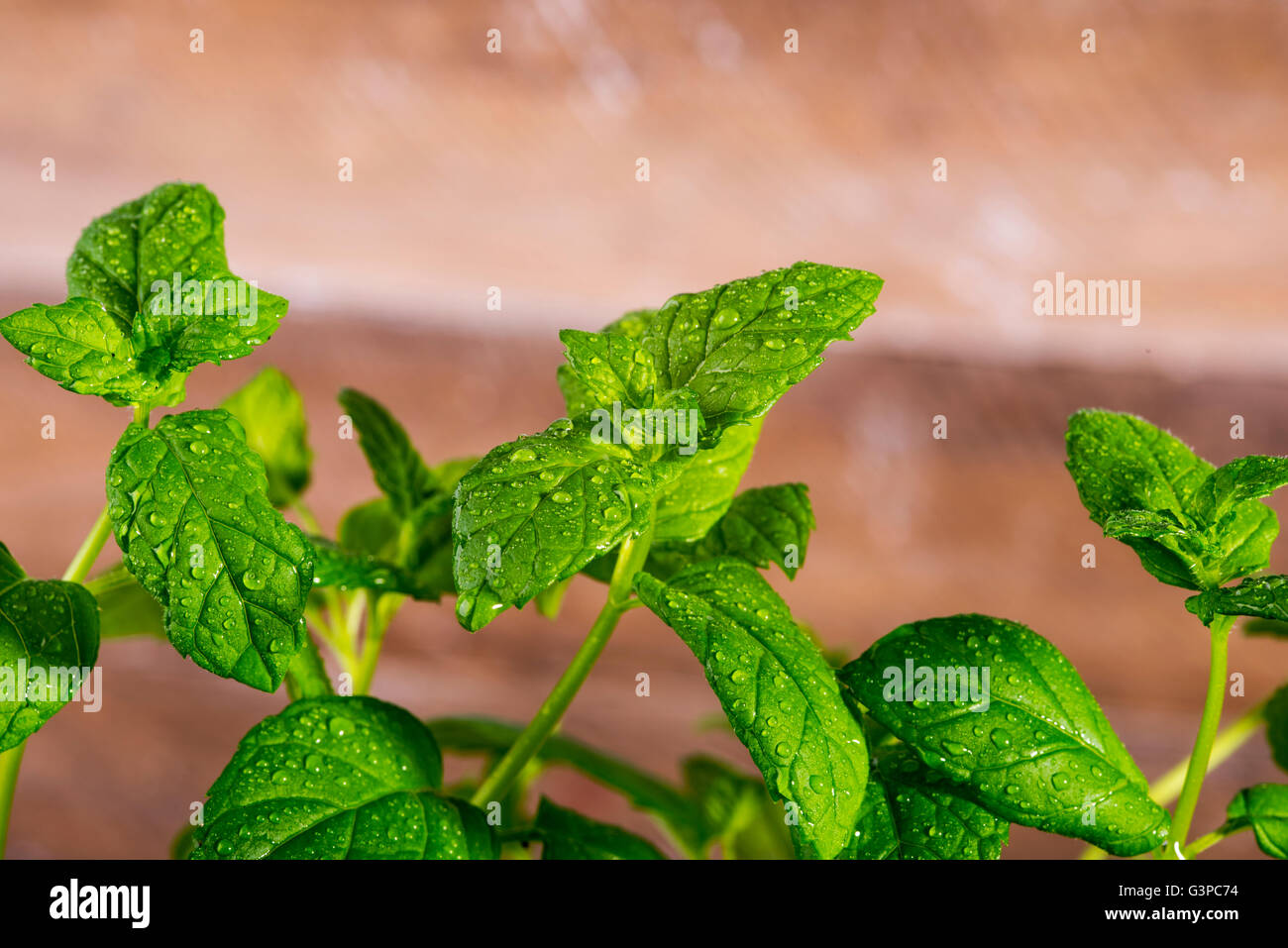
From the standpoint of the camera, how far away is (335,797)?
1.26ft

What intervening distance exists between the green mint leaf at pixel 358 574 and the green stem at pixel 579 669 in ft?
0.28

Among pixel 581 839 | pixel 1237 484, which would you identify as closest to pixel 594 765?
pixel 581 839

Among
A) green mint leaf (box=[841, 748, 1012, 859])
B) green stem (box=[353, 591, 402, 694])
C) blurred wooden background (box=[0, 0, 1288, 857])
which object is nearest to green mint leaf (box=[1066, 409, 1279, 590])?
green mint leaf (box=[841, 748, 1012, 859])

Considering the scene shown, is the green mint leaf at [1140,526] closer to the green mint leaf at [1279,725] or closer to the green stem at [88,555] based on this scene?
the green mint leaf at [1279,725]

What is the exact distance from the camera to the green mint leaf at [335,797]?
14.4 inches

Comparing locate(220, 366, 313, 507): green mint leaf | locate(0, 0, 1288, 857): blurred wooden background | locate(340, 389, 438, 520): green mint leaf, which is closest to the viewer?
locate(340, 389, 438, 520): green mint leaf

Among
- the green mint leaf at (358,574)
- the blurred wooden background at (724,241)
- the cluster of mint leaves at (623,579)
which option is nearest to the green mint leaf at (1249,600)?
the cluster of mint leaves at (623,579)

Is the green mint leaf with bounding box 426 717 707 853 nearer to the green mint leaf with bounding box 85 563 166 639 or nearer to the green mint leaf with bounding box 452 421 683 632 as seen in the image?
the green mint leaf with bounding box 85 563 166 639

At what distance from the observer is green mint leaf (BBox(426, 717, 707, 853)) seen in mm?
646

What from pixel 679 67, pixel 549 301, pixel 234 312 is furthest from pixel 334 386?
pixel 234 312

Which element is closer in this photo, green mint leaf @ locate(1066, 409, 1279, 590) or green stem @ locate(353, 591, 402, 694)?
green mint leaf @ locate(1066, 409, 1279, 590)

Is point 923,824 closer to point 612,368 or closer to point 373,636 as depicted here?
point 612,368

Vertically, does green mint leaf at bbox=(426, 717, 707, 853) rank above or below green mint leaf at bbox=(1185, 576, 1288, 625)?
below

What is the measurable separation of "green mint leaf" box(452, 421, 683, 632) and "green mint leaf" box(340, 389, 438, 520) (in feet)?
0.67
